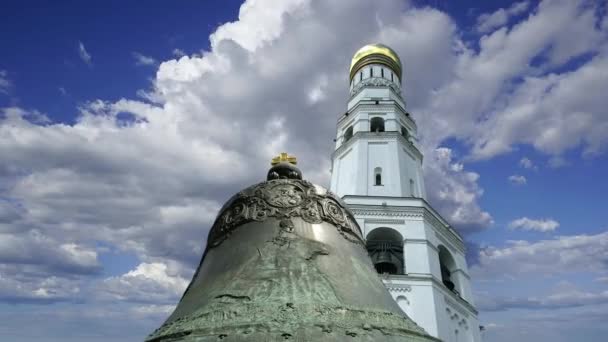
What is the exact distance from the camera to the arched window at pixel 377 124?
2439 centimetres

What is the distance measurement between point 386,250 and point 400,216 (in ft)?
6.11

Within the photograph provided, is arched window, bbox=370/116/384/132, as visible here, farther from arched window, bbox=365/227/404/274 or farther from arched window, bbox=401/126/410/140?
arched window, bbox=365/227/404/274

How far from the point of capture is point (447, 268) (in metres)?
21.0

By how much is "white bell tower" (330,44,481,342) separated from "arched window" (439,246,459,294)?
49 mm

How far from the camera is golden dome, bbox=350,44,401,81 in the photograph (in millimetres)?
27750

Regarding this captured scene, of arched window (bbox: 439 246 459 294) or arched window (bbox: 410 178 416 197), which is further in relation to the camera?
arched window (bbox: 410 178 416 197)

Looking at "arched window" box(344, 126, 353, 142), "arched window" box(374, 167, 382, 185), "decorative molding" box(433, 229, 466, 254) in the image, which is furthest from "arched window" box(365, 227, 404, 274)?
"arched window" box(344, 126, 353, 142)

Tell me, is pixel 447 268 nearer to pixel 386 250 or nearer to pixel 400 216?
pixel 386 250

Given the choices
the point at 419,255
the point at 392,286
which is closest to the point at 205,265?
the point at 392,286

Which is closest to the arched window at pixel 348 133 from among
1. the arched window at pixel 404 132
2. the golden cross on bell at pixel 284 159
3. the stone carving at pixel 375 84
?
the arched window at pixel 404 132

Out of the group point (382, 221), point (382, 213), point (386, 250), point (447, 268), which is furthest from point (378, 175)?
point (447, 268)

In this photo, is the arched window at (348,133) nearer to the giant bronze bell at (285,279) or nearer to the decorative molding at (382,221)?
the decorative molding at (382,221)

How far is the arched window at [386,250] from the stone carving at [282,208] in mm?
16246

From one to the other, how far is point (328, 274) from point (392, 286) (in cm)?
1531
